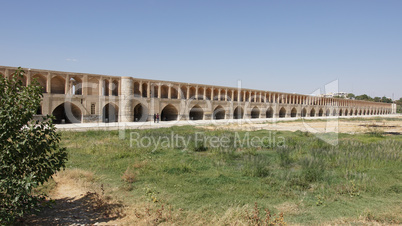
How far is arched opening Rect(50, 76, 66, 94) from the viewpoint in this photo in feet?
77.7

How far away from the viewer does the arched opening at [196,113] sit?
34.5m

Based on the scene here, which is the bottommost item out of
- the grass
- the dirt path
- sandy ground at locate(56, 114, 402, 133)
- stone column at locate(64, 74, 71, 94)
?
the dirt path

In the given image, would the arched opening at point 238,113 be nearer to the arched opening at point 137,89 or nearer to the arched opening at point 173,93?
the arched opening at point 173,93

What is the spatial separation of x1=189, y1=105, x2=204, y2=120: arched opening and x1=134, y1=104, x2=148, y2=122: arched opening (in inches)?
301

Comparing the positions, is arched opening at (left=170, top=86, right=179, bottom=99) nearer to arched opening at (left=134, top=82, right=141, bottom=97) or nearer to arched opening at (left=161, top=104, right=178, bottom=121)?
arched opening at (left=161, top=104, right=178, bottom=121)

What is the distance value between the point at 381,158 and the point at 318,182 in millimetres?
4542

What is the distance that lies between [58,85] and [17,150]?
22720mm

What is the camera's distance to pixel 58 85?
2416 cm

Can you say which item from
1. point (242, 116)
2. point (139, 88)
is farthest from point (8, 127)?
point (242, 116)

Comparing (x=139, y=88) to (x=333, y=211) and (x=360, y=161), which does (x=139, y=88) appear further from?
(x=333, y=211)

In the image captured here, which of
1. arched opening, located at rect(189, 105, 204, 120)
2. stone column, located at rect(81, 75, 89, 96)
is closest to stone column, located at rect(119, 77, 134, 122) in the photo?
stone column, located at rect(81, 75, 89, 96)

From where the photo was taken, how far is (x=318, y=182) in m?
7.29

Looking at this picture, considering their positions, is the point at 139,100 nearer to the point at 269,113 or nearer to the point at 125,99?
the point at 125,99

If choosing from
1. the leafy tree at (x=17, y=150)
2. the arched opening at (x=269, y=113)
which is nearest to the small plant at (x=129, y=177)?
the leafy tree at (x=17, y=150)
